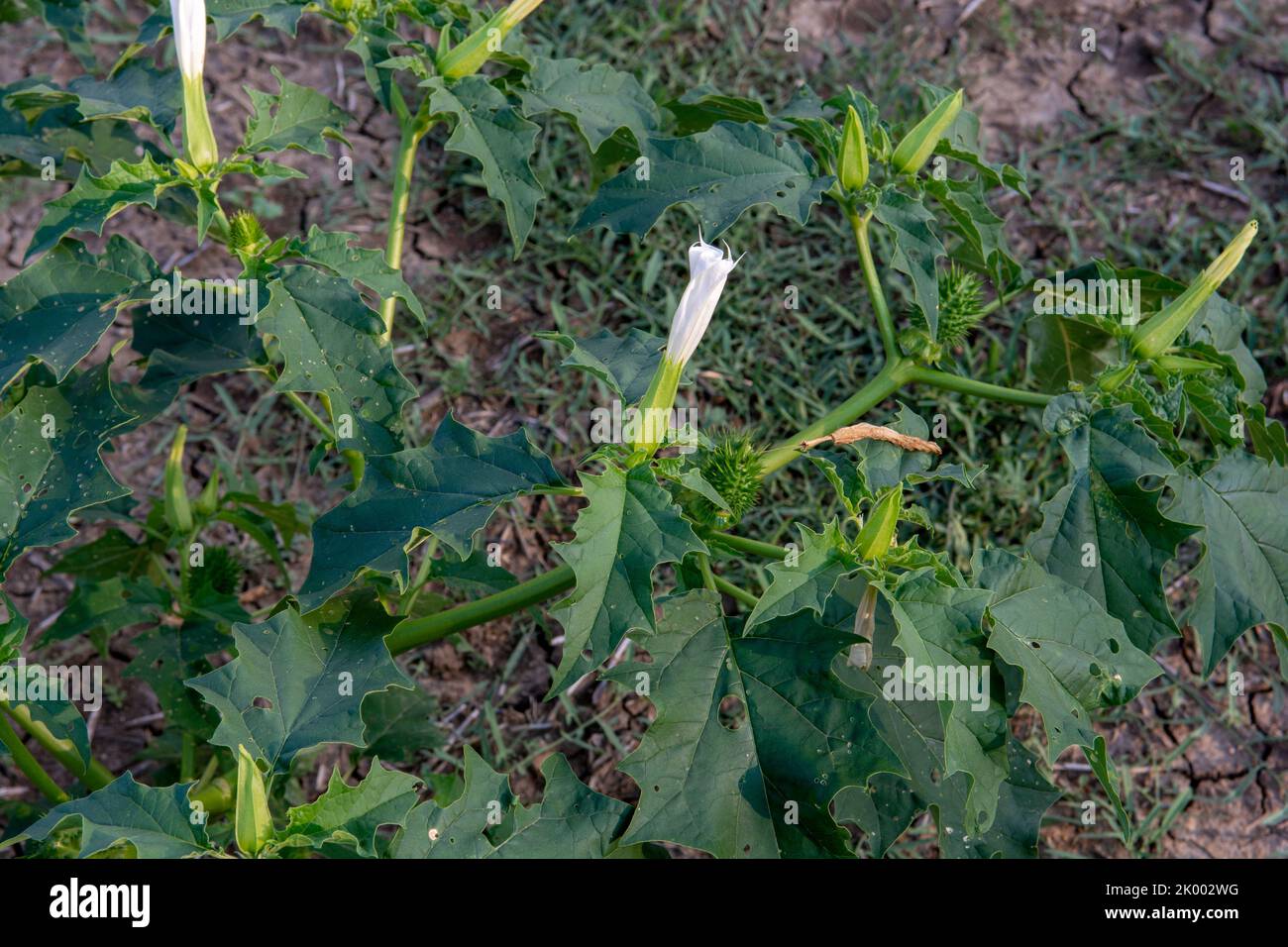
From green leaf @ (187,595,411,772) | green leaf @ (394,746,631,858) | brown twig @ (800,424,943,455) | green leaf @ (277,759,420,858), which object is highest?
brown twig @ (800,424,943,455)

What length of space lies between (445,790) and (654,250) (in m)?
1.80

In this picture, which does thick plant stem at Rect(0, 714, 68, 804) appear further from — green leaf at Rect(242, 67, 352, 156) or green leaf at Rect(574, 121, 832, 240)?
green leaf at Rect(574, 121, 832, 240)

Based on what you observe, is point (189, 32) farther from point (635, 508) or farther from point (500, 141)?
point (635, 508)

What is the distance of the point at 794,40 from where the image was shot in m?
3.79

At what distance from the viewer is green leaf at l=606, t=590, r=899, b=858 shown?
1.67 meters

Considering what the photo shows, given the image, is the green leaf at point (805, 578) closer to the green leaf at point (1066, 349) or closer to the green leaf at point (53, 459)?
the green leaf at point (1066, 349)

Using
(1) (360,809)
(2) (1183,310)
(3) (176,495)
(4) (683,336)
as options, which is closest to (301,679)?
(1) (360,809)

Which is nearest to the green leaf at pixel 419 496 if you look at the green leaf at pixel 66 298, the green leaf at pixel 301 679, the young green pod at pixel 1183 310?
the green leaf at pixel 301 679

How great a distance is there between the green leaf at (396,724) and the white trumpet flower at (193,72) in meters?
1.11

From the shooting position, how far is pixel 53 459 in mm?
1982

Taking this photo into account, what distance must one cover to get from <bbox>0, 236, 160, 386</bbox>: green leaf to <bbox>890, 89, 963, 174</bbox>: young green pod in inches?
49.4

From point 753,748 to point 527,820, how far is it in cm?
35

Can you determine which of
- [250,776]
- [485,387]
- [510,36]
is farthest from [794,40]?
[250,776]

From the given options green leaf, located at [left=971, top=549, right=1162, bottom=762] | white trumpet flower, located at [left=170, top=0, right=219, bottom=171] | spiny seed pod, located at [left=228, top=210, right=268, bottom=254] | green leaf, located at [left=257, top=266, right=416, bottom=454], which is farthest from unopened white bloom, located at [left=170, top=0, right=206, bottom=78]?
green leaf, located at [left=971, top=549, right=1162, bottom=762]
